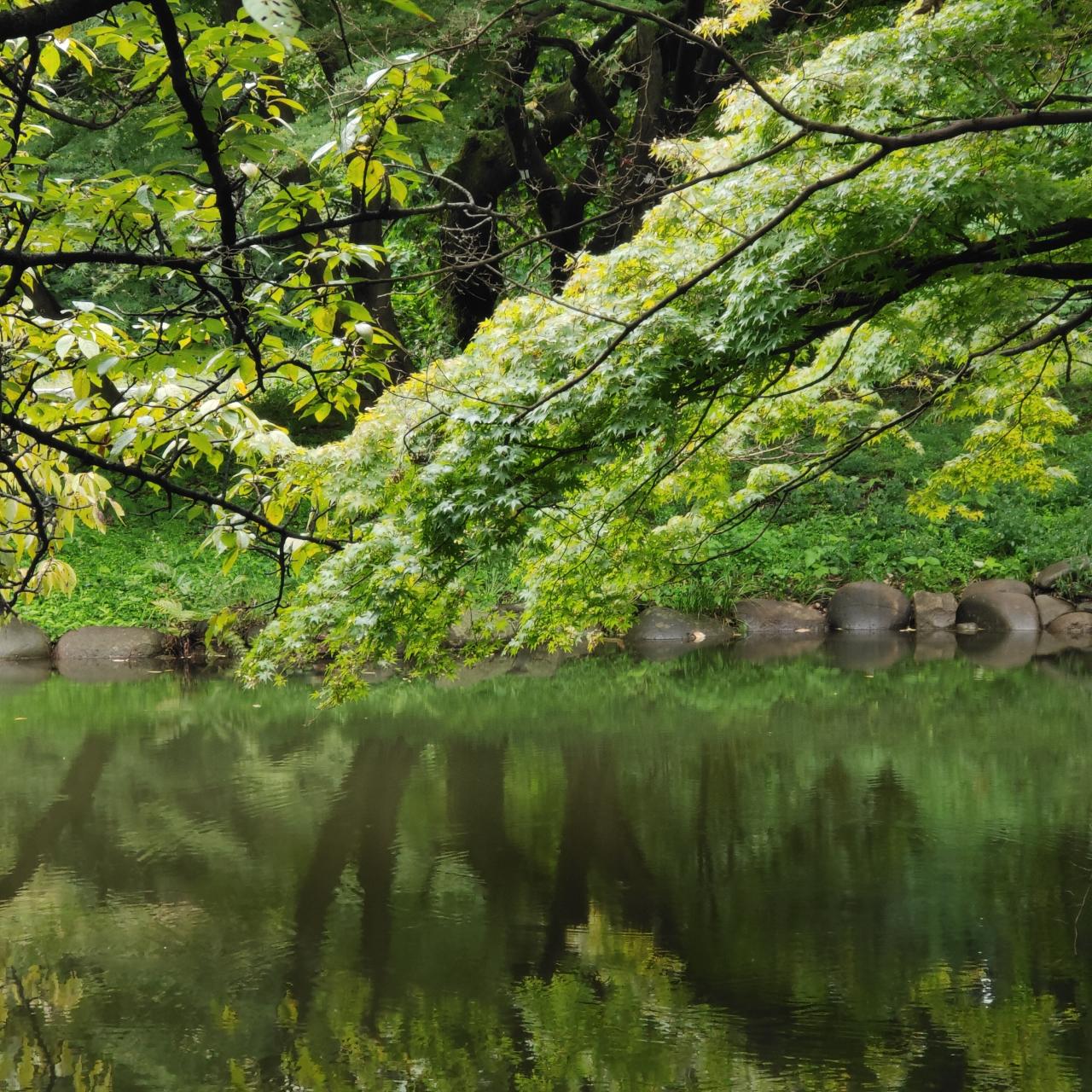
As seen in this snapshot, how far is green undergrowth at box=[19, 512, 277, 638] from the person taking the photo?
15.2m

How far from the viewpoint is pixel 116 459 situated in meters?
2.19

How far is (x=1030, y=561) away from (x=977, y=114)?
41.3ft

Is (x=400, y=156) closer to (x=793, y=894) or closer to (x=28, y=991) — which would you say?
(x=28, y=991)

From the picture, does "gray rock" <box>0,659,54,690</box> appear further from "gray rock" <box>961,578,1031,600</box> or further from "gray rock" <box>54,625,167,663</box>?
"gray rock" <box>961,578,1031,600</box>

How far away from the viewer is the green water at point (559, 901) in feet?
12.6

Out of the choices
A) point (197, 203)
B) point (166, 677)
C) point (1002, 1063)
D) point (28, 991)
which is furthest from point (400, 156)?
point (166, 677)

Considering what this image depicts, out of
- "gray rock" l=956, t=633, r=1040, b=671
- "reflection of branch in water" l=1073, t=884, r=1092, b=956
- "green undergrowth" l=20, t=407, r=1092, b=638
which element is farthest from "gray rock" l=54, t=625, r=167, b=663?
"reflection of branch in water" l=1073, t=884, r=1092, b=956

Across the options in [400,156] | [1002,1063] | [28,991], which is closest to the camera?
[400,156]

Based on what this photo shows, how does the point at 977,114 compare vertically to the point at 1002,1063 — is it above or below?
above

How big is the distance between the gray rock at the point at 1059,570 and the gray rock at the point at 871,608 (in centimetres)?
181

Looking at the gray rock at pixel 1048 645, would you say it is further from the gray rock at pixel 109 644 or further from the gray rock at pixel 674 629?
the gray rock at pixel 109 644

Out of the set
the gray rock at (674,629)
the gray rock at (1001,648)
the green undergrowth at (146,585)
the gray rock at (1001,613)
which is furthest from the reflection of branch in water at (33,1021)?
the gray rock at (1001,613)

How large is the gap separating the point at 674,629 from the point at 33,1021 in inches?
448

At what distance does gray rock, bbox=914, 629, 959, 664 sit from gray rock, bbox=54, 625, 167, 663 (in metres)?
9.17
